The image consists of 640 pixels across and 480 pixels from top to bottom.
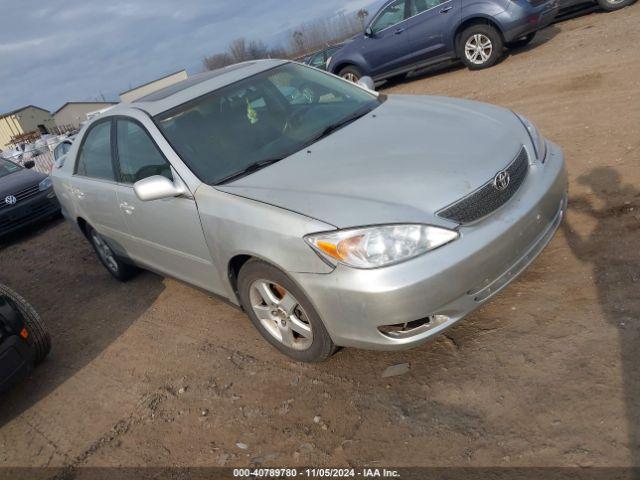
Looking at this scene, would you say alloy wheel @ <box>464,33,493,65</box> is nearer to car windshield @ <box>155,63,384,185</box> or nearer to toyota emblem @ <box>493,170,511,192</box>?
car windshield @ <box>155,63,384,185</box>

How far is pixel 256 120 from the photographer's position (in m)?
3.61

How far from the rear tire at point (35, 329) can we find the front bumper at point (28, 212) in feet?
16.0

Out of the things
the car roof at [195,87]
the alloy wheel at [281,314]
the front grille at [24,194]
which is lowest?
the alloy wheel at [281,314]

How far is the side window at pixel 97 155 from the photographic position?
4.25 metres

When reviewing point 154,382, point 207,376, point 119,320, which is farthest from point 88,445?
point 119,320

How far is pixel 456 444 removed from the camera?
2336 millimetres

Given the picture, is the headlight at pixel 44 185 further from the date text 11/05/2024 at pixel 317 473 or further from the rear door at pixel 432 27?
the date text 11/05/2024 at pixel 317 473

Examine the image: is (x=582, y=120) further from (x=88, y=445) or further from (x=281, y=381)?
(x=88, y=445)

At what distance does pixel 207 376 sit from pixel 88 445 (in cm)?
77

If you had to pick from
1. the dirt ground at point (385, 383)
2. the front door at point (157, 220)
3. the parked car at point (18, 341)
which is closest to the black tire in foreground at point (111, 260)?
the dirt ground at point (385, 383)

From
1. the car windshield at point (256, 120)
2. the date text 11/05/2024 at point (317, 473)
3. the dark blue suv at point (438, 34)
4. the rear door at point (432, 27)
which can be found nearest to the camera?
the date text 11/05/2024 at point (317, 473)

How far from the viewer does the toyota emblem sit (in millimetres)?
2688

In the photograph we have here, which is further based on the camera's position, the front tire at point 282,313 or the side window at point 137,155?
the side window at point 137,155

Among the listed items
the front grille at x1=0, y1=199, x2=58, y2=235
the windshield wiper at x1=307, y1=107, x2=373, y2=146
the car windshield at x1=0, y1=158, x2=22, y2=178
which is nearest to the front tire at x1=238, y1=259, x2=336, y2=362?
the windshield wiper at x1=307, y1=107, x2=373, y2=146
